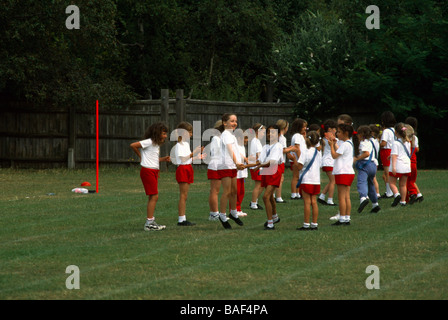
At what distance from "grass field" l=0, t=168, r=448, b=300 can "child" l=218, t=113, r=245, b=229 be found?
0.32 metres

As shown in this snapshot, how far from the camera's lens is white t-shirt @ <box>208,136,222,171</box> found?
41.1 feet

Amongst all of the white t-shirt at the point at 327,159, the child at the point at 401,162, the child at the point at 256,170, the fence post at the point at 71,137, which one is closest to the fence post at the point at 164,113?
the fence post at the point at 71,137

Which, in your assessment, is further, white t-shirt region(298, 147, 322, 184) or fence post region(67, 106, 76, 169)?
fence post region(67, 106, 76, 169)

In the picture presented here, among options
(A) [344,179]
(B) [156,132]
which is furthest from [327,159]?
(B) [156,132]

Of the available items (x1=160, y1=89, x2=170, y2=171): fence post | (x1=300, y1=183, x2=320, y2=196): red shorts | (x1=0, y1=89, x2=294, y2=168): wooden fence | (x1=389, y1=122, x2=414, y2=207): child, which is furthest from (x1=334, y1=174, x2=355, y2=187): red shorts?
(x1=0, y1=89, x2=294, y2=168): wooden fence

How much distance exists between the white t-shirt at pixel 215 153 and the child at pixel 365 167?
9.57ft

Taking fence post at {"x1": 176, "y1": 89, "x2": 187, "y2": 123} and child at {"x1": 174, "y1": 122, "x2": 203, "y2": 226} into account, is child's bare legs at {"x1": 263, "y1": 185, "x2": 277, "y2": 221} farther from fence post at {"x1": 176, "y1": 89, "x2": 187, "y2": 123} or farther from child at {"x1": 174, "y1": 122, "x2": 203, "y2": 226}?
fence post at {"x1": 176, "y1": 89, "x2": 187, "y2": 123}

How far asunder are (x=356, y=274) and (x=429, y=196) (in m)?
9.81

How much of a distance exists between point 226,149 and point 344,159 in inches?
78.7

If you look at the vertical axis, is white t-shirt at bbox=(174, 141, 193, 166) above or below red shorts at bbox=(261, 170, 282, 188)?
above

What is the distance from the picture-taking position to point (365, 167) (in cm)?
1454

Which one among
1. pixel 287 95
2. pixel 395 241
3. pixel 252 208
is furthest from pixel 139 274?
pixel 287 95

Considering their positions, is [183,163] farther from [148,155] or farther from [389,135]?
[389,135]
